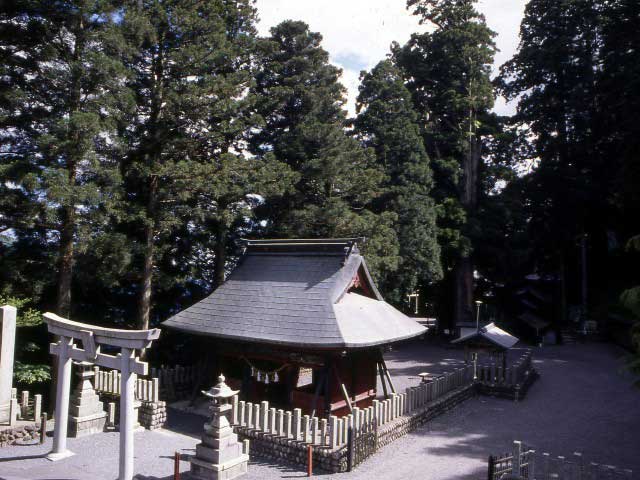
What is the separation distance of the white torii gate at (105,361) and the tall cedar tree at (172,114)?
5554mm

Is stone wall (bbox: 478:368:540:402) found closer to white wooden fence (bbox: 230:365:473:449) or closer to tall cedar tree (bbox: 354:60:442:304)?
white wooden fence (bbox: 230:365:473:449)

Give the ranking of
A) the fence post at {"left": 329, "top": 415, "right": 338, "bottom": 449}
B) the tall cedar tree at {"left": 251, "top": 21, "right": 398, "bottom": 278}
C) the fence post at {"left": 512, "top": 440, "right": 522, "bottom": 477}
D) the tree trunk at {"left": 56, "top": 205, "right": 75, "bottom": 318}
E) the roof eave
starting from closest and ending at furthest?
the fence post at {"left": 512, "top": 440, "right": 522, "bottom": 477} < the fence post at {"left": 329, "top": 415, "right": 338, "bottom": 449} < the roof eave < the tree trunk at {"left": 56, "top": 205, "right": 75, "bottom": 318} < the tall cedar tree at {"left": 251, "top": 21, "right": 398, "bottom": 278}

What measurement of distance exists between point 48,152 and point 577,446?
16.2 metres

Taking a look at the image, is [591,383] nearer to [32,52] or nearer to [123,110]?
[123,110]

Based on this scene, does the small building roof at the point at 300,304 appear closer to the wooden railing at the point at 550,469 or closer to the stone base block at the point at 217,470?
the stone base block at the point at 217,470

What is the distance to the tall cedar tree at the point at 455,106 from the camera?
29000 mm

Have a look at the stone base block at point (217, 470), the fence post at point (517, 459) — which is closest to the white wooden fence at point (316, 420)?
the stone base block at point (217, 470)

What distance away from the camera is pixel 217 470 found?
9523 millimetres

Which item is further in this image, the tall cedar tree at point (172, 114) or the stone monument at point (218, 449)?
the tall cedar tree at point (172, 114)

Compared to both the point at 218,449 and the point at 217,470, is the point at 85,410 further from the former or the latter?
the point at 217,470

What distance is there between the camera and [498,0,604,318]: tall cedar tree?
99.8 feet

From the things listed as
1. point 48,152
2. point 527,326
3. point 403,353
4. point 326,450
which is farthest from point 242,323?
point 527,326

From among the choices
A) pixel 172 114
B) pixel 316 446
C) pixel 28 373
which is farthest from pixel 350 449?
pixel 172 114

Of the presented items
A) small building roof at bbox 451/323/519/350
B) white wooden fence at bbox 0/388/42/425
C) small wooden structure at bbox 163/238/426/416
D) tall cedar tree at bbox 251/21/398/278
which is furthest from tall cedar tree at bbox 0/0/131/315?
small building roof at bbox 451/323/519/350
